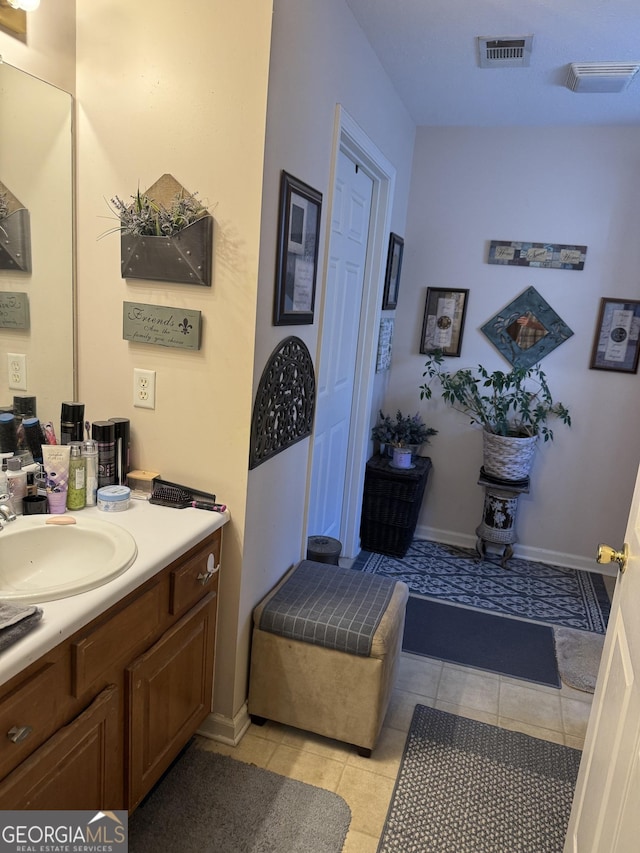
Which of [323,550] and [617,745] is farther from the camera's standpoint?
[323,550]

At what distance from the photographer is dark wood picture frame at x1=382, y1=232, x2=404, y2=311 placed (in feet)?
10.9

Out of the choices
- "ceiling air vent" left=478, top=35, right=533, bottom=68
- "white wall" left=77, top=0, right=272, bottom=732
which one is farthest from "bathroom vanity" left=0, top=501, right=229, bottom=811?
"ceiling air vent" left=478, top=35, right=533, bottom=68

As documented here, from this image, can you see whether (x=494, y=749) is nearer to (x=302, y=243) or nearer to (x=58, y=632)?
(x=58, y=632)

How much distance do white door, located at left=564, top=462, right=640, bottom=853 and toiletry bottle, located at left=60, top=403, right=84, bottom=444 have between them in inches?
60.5

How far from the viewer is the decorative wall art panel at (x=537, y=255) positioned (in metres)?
3.37

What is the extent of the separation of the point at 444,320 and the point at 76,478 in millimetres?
2502

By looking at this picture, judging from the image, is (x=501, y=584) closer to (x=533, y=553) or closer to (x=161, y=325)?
(x=533, y=553)

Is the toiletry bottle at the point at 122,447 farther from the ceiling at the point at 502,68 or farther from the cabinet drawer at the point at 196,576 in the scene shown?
the ceiling at the point at 502,68

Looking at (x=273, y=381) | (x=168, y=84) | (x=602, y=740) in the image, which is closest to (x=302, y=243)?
(x=273, y=381)

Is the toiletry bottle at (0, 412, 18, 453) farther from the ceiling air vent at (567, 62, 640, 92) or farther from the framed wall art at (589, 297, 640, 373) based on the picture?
the framed wall art at (589, 297, 640, 373)

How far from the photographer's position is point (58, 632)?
45.5 inches

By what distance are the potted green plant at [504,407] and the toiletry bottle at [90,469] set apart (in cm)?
225

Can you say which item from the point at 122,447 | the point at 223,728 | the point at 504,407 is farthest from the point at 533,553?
the point at 122,447

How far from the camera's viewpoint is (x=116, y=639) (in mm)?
1394
